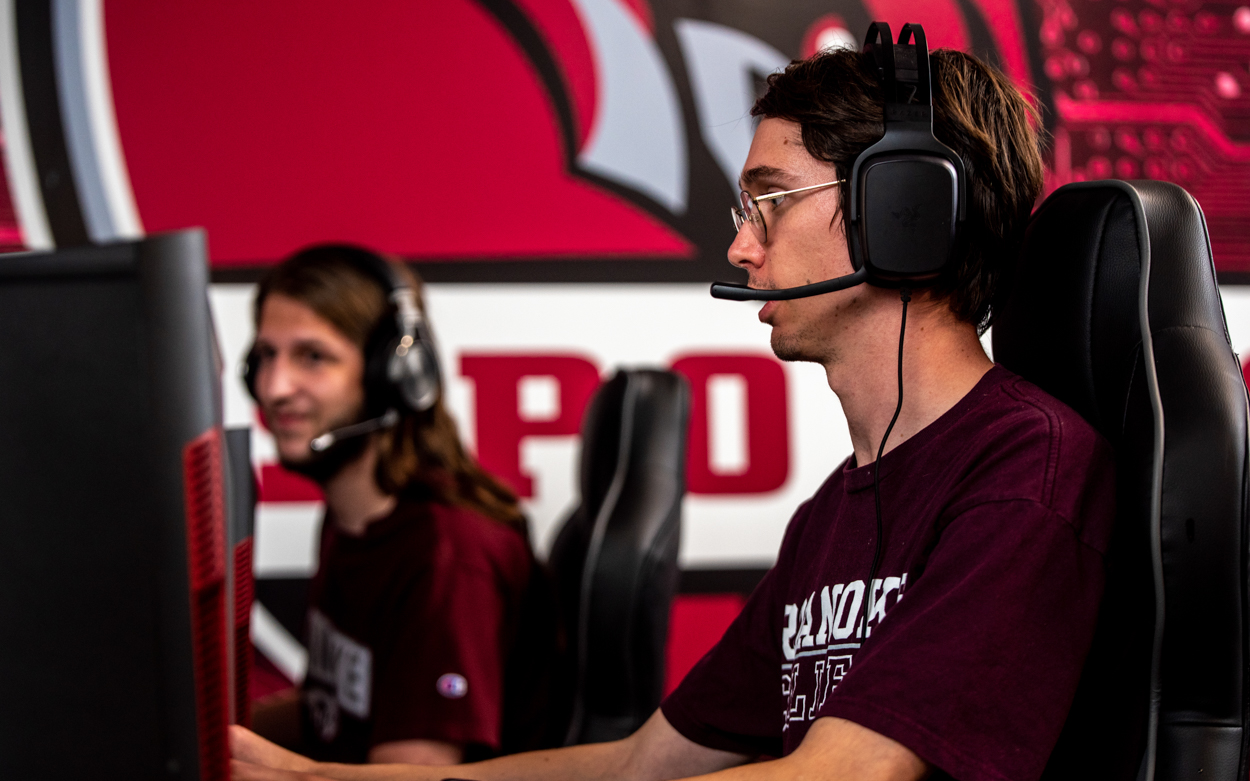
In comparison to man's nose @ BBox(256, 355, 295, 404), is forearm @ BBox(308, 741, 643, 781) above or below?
below

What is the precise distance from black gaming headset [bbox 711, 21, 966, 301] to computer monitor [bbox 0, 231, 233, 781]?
1.86 feet

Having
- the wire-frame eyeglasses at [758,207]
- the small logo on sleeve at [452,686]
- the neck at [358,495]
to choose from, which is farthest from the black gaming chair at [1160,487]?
the neck at [358,495]

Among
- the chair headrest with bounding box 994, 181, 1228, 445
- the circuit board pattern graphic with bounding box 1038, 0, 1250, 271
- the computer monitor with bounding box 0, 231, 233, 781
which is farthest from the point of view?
the circuit board pattern graphic with bounding box 1038, 0, 1250, 271

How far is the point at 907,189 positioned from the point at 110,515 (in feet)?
2.15

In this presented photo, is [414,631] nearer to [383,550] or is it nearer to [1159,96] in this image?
[383,550]

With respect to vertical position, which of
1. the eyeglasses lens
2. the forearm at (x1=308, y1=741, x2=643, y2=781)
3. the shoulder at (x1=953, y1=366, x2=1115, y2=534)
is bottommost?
the forearm at (x1=308, y1=741, x2=643, y2=781)

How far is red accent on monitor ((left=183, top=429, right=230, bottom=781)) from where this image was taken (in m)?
0.50

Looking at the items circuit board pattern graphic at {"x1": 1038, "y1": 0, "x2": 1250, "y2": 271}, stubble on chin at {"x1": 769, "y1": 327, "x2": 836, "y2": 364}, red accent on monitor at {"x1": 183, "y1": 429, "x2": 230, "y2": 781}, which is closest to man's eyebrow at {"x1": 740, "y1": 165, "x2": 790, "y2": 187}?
stubble on chin at {"x1": 769, "y1": 327, "x2": 836, "y2": 364}

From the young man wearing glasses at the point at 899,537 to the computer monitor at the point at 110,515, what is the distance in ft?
1.24

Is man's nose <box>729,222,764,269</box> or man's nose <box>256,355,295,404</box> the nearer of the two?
man's nose <box>729,222,764,269</box>

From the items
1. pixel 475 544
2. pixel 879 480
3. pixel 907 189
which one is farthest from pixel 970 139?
pixel 475 544

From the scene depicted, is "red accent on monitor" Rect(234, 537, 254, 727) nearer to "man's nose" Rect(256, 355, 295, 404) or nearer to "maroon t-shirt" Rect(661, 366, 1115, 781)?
"maroon t-shirt" Rect(661, 366, 1115, 781)

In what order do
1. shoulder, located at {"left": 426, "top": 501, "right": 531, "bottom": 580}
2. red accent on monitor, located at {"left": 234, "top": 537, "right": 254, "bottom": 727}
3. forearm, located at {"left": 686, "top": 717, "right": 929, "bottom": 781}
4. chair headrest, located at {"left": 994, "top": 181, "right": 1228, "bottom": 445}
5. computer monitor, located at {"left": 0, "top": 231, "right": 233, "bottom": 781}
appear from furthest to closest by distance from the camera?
shoulder, located at {"left": 426, "top": 501, "right": 531, "bottom": 580} → red accent on monitor, located at {"left": 234, "top": 537, "right": 254, "bottom": 727} → chair headrest, located at {"left": 994, "top": 181, "right": 1228, "bottom": 445} → forearm, located at {"left": 686, "top": 717, "right": 929, "bottom": 781} → computer monitor, located at {"left": 0, "top": 231, "right": 233, "bottom": 781}

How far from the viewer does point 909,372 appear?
92 cm
